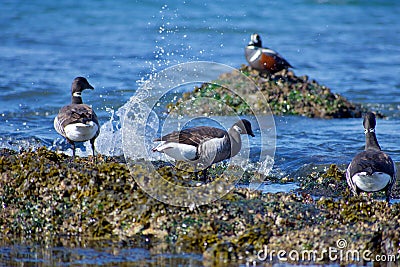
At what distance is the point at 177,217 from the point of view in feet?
21.4

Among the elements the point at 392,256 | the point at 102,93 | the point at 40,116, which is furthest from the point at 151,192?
the point at 102,93

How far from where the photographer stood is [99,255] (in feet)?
19.6

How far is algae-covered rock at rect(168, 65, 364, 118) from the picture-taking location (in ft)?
45.1

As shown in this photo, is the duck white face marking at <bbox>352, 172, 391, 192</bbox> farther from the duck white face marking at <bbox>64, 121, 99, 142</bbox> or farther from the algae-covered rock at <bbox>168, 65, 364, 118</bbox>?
the algae-covered rock at <bbox>168, 65, 364, 118</bbox>

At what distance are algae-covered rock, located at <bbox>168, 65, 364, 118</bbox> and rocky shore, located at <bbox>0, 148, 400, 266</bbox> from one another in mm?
6465

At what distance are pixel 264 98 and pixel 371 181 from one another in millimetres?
6491

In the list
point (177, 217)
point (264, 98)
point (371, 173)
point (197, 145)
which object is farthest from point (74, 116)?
point (264, 98)

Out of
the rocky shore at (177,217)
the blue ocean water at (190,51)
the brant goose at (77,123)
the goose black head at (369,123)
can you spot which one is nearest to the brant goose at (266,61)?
the blue ocean water at (190,51)

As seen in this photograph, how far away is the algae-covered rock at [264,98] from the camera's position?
13750 mm

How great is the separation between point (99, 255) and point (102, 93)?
31.7ft

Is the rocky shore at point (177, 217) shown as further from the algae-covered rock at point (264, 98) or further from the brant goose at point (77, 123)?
the algae-covered rock at point (264, 98)

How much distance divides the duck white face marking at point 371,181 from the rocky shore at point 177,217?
0.47m

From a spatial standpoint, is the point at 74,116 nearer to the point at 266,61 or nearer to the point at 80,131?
the point at 80,131

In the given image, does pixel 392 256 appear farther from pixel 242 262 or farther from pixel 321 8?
pixel 321 8
